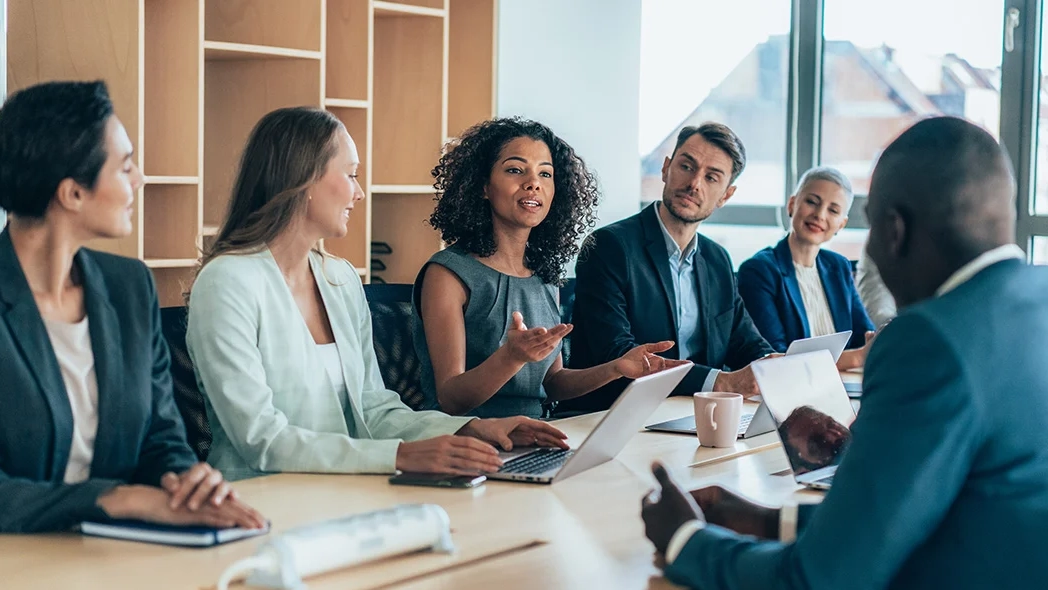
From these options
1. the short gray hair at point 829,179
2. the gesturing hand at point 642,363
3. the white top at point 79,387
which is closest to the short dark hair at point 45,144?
the white top at point 79,387

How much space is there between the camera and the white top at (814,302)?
3.94 m

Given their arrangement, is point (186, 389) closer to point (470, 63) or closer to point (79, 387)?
point (79, 387)

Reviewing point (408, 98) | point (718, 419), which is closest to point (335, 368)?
point (718, 419)

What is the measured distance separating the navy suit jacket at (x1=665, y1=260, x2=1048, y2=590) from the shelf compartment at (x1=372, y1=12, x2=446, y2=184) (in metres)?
3.27

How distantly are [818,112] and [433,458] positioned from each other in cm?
392

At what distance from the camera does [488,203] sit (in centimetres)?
292

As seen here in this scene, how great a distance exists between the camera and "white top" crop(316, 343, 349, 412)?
2.27 m

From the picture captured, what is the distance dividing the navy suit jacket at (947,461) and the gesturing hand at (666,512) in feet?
0.88

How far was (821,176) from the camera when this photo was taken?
404 cm

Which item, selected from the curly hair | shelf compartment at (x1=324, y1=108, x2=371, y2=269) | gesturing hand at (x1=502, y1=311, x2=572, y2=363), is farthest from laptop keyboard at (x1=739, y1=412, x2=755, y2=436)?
shelf compartment at (x1=324, y1=108, x2=371, y2=269)

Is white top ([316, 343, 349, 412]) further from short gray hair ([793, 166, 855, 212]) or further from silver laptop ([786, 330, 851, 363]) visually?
short gray hair ([793, 166, 855, 212])

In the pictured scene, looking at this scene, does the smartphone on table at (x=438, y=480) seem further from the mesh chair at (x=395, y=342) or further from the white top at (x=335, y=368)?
the mesh chair at (x=395, y=342)

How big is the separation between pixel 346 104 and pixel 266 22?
0.37 m

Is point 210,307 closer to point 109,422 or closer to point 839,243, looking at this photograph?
point 109,422
